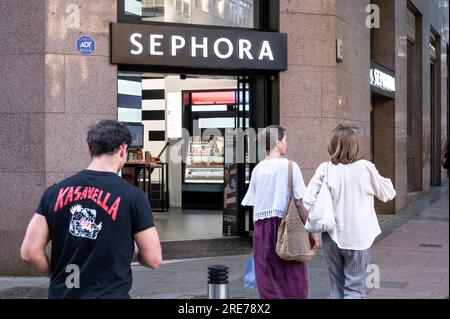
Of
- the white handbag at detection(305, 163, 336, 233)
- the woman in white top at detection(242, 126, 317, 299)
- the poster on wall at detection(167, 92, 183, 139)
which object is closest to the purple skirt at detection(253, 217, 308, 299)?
the woman in white top at detection(242, 126, 317, 299)

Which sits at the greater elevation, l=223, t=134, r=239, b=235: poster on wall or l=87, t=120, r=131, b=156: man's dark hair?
l=87, t=120, r=131, b=156: man's dark hair

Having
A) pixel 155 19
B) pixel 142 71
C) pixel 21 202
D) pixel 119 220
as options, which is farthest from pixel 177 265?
pixel 119 220

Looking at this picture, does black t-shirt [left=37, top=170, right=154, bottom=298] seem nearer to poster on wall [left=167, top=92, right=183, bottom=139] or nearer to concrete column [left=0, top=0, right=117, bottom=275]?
concrete column [left=0, top=0, right=117, bottom=275]

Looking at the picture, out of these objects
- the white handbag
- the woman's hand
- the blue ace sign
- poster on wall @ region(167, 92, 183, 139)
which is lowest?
the woman's hand

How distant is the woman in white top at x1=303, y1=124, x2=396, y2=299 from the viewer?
5.31 meters

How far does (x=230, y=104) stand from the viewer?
15.3m

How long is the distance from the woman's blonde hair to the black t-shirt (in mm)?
2399

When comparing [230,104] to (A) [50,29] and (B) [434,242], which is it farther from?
(A) [50,29]

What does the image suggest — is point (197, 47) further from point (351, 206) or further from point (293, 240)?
point (351, 206)

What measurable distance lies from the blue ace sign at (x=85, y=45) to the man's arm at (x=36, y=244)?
6113 mm

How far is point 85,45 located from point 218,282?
5.23 metres

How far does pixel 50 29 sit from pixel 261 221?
15.3 ft

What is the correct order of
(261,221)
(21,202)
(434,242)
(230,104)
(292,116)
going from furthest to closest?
(230,104) → (434,242) → (292,116) → (21,202) → (261,221)

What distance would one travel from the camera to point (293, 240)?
5.69m
